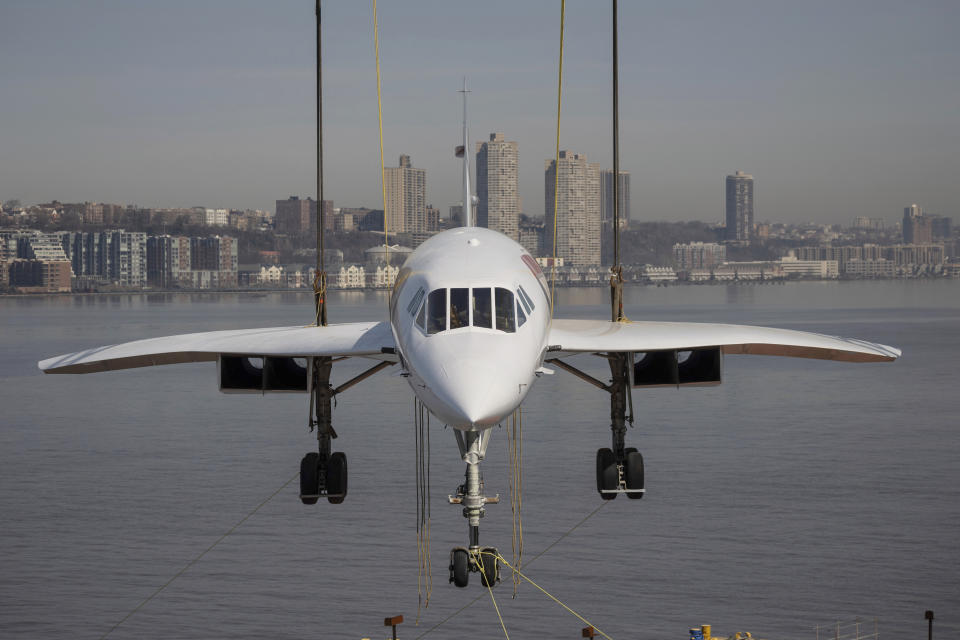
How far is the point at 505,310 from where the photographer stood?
839 inches

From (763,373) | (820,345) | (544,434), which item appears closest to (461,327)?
(820,345)

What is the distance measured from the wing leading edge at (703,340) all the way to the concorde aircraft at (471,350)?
44 millimetres

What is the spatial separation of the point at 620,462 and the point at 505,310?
8415 mm

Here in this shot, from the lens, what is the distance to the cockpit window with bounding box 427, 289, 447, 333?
21.1 m

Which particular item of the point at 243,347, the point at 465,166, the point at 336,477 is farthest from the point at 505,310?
the point at 465,166

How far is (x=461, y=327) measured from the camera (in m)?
21.0

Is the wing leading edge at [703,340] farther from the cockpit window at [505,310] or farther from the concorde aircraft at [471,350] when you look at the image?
the cockpit window at [505,310]

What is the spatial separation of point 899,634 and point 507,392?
5943 centimetres

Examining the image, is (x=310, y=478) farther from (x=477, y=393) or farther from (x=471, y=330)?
(x=477, y=393)

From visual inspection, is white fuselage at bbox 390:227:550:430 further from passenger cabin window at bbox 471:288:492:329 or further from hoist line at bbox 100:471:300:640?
hoist line at bbox 100:471:300:640

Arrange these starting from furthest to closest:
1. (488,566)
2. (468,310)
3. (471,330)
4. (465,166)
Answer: (465,166) → (488,566) → (468,310) → (471,330)

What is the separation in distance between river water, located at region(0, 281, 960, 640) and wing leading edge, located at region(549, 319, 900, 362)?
46.6 meters

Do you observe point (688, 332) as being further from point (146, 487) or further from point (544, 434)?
point (544, 434)

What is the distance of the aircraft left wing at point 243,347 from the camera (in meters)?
24.5
